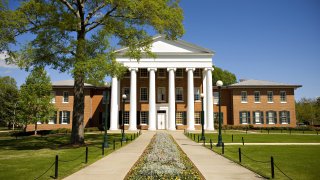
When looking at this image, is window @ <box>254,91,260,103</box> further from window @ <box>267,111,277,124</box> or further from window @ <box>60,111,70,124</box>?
window @ <box>60,111,70,124</box>

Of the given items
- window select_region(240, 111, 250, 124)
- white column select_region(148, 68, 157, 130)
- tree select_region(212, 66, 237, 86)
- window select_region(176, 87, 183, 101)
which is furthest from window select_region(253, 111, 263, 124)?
tree select_region(212, 66, 237, 86)

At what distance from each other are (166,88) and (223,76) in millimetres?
35310

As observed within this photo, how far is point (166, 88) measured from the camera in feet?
152

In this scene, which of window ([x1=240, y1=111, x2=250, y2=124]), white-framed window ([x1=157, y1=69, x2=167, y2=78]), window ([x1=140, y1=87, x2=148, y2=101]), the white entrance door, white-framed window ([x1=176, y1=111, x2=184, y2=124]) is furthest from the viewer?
window ([x1=240, y1=111, x2=250, y2=124])

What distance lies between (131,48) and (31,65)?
24.0ft

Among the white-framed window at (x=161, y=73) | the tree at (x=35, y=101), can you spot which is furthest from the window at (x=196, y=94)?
the tree at (x=35, y=101)

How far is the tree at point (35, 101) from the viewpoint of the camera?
3572 centimetres

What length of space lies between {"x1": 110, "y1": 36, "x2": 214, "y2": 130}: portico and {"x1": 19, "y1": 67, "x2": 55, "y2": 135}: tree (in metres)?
9.54

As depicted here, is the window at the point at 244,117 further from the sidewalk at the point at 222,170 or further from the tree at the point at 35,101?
the sidewalk at the point at 222,170

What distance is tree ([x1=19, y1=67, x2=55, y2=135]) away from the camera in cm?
3572

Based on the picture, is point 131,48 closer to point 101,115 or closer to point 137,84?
point 137,84

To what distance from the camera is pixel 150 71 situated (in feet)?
142

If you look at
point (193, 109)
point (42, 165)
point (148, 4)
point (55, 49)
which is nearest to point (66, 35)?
point (55, 49)

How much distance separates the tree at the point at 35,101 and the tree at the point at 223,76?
48.7 meters
